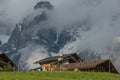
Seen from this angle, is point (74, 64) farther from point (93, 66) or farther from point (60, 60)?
point (60, 60)

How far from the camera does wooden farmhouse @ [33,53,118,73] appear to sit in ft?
349

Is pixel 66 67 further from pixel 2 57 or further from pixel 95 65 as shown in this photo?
pixel 2 57

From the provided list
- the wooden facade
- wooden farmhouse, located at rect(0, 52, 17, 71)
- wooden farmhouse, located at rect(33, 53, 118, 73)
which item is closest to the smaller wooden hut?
wooden farmhouse, located at rect(33, 53, 118, 73)

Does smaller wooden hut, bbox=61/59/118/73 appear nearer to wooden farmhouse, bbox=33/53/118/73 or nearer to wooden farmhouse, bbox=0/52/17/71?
wooden farmhouse, bbox=33/53/118/73

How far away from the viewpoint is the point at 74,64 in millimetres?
112000

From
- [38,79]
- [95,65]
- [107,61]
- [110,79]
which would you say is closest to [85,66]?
[95,65]

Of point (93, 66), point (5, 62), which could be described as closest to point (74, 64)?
point (93, 66)

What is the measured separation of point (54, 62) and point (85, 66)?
2393cm

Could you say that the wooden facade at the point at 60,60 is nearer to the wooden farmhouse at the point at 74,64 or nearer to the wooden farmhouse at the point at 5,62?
the wooden farmhouse at the point at 74,64

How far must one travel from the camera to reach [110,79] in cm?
5162

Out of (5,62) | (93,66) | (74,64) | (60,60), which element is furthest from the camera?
(60,60)

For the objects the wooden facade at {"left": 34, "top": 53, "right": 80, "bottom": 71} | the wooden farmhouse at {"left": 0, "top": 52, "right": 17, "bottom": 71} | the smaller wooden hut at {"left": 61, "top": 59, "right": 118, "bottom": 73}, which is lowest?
the smaller wooden hut at {"left": 61, "top": 59, "right": 118, "bottom": 73}

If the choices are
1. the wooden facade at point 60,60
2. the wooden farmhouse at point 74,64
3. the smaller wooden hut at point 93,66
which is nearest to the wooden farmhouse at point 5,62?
the wooden farmhouse at point 74,64

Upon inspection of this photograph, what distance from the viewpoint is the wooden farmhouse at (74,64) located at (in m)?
106
